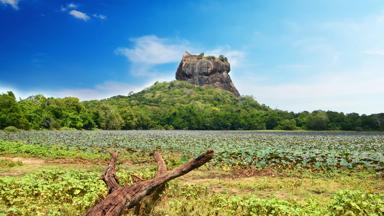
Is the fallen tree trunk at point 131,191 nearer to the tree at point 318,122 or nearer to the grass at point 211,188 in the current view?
the grass at point 211,188

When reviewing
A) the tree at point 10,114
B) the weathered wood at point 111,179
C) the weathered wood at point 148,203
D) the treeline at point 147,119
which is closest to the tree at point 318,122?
the treeline at point 147,119

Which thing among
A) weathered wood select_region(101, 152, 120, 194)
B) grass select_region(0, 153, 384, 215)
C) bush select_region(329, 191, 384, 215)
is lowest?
grass select_region(0, 153, 384, 215)

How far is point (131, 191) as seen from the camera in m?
9.78

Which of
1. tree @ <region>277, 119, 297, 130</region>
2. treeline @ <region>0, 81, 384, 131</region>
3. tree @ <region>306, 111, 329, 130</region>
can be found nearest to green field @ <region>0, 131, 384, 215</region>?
treeline @ <region>0, 81, 384, 131</region>

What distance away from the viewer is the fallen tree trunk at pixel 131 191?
873cm

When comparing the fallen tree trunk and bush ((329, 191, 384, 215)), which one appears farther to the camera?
bush ((329, 191, 384, 215))

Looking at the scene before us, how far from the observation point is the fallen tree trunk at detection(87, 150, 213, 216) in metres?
8.73

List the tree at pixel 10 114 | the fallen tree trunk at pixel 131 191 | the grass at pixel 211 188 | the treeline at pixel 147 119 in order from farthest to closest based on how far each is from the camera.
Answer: the treeline at pixel 147 119 < the tree at pixel 10 114 < the grass at pixel 211 188 < the fallen tree trunk at pixel 131 191

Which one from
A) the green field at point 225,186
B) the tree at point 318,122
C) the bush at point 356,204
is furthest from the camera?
the tree at point 318,122

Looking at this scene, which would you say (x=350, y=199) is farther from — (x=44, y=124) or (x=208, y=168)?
(x=44, y=124)

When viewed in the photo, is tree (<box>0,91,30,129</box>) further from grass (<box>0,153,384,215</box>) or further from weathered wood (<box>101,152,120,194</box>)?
weathered wood (<box>101,152,120,194</box>)

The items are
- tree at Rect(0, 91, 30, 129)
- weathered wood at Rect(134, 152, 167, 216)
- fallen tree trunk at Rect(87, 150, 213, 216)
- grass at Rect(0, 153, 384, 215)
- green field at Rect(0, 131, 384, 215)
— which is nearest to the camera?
fallen tree trunk at Rect(87, 150, 213, 216)

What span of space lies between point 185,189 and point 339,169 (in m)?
12.6

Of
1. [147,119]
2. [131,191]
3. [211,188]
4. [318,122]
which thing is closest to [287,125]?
[318,122]
